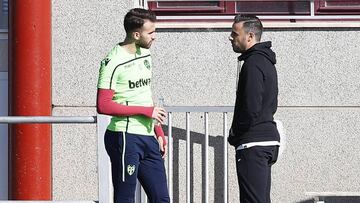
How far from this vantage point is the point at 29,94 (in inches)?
336

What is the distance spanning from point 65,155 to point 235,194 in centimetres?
132

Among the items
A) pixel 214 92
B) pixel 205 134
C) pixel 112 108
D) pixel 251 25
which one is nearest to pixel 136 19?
pixel 112 108

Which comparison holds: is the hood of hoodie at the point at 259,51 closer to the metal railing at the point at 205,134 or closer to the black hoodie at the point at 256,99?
the black hoodie at the point at 256,99

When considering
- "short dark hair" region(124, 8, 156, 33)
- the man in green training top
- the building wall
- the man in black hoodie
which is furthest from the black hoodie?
the building wall

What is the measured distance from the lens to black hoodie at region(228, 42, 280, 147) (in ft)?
22.0

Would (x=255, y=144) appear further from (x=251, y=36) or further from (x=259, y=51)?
(x=251, y=36)

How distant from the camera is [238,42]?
697 cm

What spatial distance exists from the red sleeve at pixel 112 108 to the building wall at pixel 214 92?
2107mm

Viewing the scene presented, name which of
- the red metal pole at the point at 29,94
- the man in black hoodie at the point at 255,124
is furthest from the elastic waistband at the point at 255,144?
the red metal pole at the point at 29,94

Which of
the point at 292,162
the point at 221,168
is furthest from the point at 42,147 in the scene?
the point at 292,162

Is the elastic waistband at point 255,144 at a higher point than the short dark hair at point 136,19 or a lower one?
lower

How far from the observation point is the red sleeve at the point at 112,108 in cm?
650

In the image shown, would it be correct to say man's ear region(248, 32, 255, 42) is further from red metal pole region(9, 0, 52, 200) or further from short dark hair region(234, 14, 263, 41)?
red metal pole region(9, 0, 52, 200)

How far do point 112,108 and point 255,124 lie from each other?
876 mm
